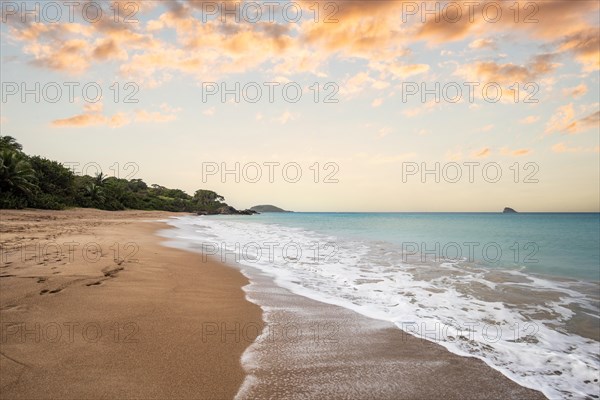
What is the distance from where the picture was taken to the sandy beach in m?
2.93

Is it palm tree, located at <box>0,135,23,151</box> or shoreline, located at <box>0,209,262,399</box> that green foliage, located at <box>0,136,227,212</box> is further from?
shoreline, located at <box>0,209,262,399</box>

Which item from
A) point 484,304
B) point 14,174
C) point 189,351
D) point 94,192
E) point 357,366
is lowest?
point 484,304

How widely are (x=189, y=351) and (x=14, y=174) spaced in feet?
116

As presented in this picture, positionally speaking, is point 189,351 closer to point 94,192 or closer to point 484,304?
point 484,304

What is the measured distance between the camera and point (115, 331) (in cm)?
396

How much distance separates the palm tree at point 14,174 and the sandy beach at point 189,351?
30.1 meters

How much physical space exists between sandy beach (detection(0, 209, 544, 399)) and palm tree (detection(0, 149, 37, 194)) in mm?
30119

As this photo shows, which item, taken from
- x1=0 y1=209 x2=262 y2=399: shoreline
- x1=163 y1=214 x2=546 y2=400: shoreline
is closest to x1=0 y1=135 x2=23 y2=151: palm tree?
x1=0 y1=209 x2=262 y2=399: shoreline

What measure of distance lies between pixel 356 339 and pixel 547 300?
651cm

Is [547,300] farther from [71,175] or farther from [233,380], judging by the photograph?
[71,175]

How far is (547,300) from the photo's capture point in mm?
7805

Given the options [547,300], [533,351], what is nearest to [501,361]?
[533,351]

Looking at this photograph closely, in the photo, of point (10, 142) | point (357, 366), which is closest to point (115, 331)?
point (357, 366)

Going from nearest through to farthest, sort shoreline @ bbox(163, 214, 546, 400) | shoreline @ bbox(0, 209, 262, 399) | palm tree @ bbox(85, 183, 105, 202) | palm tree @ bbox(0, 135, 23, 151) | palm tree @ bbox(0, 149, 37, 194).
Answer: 1. shoreline @ bbox(0, 209, 262, 399)
2. shoreline @ bbox(163, 214, 546, 400)
3. palm tree @ bbox(0, 149, 37, 194)
4. palm tree @ bbox(0, 135, 23, 151)
5. palm tree @ bbox(85, 183, 105, 202)
